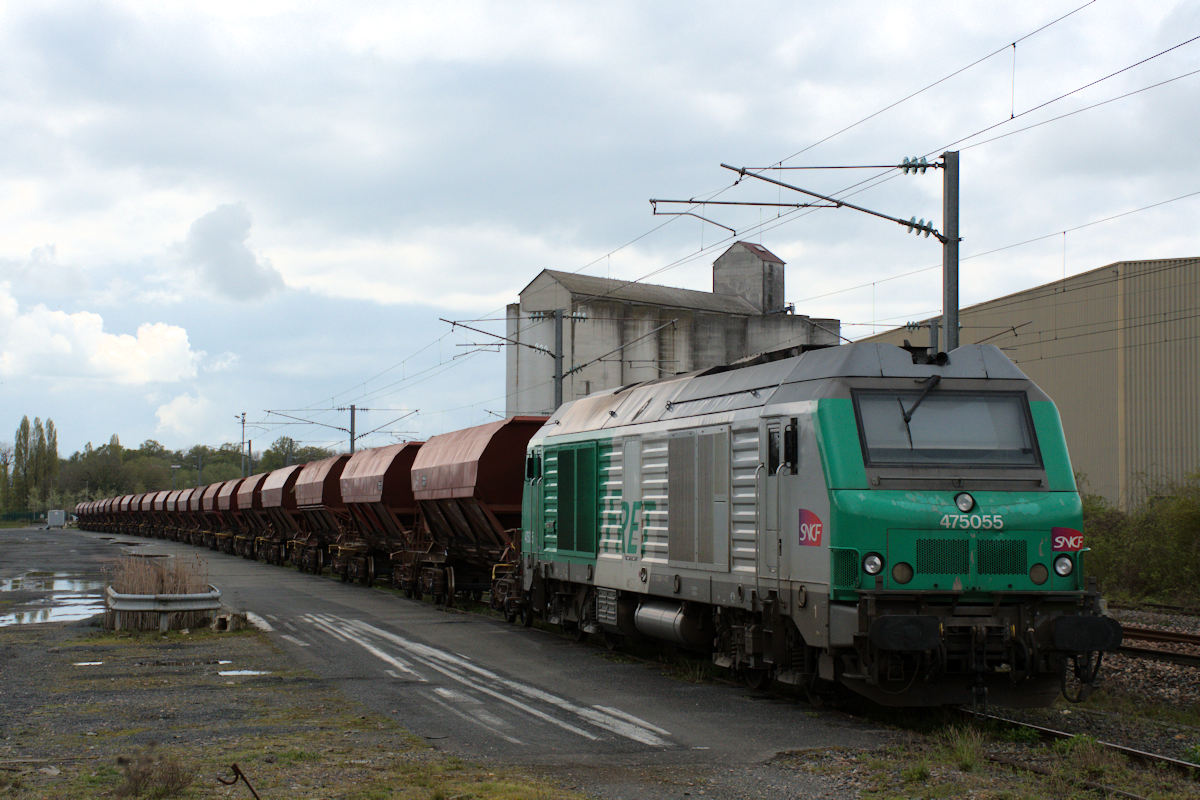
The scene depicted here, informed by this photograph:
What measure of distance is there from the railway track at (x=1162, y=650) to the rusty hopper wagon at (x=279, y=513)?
31506 millimetres

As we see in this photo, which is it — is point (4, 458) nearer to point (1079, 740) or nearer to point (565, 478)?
point (565, 478)

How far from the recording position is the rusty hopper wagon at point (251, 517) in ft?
160

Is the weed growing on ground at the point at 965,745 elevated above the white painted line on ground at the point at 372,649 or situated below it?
above

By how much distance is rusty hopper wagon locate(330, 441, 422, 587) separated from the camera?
2995 cm

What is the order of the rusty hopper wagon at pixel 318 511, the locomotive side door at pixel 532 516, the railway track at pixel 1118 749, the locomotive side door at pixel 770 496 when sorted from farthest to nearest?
the rusty hopper wagon at pixel 318 511 < the locomotive side door at pixel 532 516 < the locomotive side door at pixel 770 496 < the railway track at pixel 1118 749

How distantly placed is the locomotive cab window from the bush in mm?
16318

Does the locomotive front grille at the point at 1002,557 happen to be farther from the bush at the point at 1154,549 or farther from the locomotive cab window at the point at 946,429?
the bush at the point at 1154,549

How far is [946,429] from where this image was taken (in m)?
11.3

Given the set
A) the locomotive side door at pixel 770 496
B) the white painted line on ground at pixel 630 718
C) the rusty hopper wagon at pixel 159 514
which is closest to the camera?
the white painted line on ground at pixel 630 718

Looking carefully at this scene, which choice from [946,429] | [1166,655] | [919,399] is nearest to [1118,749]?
[946,429]

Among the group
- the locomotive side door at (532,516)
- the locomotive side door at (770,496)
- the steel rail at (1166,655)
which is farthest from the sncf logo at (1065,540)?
the locomotive side door at (532,516)

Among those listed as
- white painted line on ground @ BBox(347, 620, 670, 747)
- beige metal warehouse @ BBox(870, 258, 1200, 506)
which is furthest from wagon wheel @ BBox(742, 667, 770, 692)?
beige metal warehouse @ BBox(870, 258, 1200, 506)

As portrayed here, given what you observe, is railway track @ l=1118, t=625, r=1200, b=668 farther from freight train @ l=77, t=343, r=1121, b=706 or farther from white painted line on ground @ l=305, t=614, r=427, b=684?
white painted line on ground @ l=305, t=614, r=427, b=684

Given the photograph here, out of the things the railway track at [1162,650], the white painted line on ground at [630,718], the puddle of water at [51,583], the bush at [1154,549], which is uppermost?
the bush at [1154,549]
